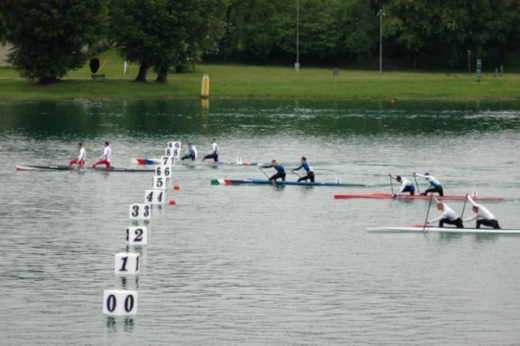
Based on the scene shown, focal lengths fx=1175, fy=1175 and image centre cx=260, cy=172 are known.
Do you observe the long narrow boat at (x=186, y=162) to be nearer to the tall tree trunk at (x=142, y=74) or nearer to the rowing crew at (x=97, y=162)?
the rowing crew at (x=97, y=162)

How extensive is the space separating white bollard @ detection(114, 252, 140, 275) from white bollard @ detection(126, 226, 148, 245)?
18.3ft

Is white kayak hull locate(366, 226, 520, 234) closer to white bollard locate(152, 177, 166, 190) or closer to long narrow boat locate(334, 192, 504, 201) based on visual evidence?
long narrow boat locate(334, 192, 504, 201)

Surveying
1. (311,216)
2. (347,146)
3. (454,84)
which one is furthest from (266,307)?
(454,84)

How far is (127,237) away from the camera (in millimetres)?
45125

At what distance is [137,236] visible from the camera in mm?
45031

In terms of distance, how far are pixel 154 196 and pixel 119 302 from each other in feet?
72.7

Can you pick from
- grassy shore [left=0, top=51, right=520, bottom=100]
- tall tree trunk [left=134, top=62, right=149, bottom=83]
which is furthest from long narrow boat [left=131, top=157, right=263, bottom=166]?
tall tree trunk [left=134, top=62, right=149, bottom=83]

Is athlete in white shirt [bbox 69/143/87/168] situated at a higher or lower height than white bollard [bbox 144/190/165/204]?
higher

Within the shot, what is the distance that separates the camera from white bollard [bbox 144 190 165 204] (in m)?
55.1

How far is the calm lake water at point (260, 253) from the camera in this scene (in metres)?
34.0

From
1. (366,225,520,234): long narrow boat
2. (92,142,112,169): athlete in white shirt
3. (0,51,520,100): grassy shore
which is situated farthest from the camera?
(0,51,520,100): grassy shore

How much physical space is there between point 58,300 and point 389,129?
59.2m

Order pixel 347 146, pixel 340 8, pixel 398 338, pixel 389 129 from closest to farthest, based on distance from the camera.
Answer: pixel 398 338, pixel 347 146, pixel 389 129, pixel 340 8

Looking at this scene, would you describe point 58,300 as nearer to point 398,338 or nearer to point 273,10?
point 398,338
